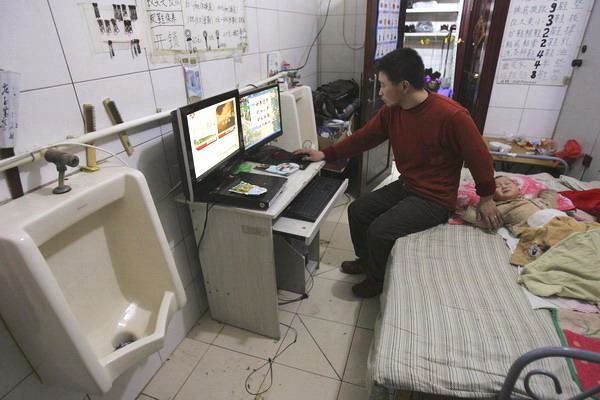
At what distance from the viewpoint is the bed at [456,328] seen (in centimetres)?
100

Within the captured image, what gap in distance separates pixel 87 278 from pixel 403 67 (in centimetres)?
154

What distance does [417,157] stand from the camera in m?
1.75

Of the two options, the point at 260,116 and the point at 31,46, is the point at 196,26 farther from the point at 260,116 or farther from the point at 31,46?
the point at 31,46

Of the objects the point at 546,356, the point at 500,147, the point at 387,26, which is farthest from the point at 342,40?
the point at 546,356

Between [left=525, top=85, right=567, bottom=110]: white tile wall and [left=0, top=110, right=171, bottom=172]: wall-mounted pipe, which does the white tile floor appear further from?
[left=525, top=85, right=567, bottom=110]: white tile wall

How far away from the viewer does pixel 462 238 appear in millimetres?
1615

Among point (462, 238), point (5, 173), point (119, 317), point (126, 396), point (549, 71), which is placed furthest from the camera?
point (549, 71)

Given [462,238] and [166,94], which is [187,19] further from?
[462,238]

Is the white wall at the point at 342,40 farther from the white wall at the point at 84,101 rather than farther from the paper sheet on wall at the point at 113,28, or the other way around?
the paper sheet on wall at the point at 113,28

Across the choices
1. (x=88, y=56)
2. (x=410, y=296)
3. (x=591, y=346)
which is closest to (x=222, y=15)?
(x=88, y=56)

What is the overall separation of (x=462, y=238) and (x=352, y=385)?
0.84 m

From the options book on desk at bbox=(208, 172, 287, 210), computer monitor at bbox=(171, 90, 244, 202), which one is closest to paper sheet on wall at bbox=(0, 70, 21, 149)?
computer monitor at bbox=(171, 90, 244, 202)

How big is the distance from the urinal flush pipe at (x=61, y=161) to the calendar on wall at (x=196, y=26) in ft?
1.99

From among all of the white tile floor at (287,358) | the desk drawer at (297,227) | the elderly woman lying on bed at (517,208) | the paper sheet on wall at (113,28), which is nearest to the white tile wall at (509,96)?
the elderly woman lying on bed at (517,208)
